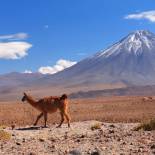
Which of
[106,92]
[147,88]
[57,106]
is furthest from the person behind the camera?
[147,88]

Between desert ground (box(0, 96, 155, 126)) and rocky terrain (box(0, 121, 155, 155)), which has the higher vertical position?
desert ground (box(0, 96, 155, 126))

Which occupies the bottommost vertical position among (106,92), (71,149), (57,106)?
(71,149)

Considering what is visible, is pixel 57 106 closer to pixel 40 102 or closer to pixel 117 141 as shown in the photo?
pixel 40 102

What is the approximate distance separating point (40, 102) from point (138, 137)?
26.2 feet

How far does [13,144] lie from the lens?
48.2 feet

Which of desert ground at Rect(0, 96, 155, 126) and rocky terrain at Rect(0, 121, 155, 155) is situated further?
desert ground at Rect(0, 96, 155, 126)

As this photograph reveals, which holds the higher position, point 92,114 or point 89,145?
point 92,114

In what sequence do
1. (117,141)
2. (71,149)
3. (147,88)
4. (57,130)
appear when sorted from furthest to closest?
(147,88) → (57,130) → (117,141) → (71,149)

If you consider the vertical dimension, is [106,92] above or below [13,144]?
above

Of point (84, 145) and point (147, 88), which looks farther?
point (147, 88)

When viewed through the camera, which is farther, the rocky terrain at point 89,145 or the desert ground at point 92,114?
the desert ground at point 92,114

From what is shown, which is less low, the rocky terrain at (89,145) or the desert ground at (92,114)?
the desert ground at (92,114)

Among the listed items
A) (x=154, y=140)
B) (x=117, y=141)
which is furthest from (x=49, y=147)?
(x=154, y=140)

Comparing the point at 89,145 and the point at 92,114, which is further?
the point at 92,114
